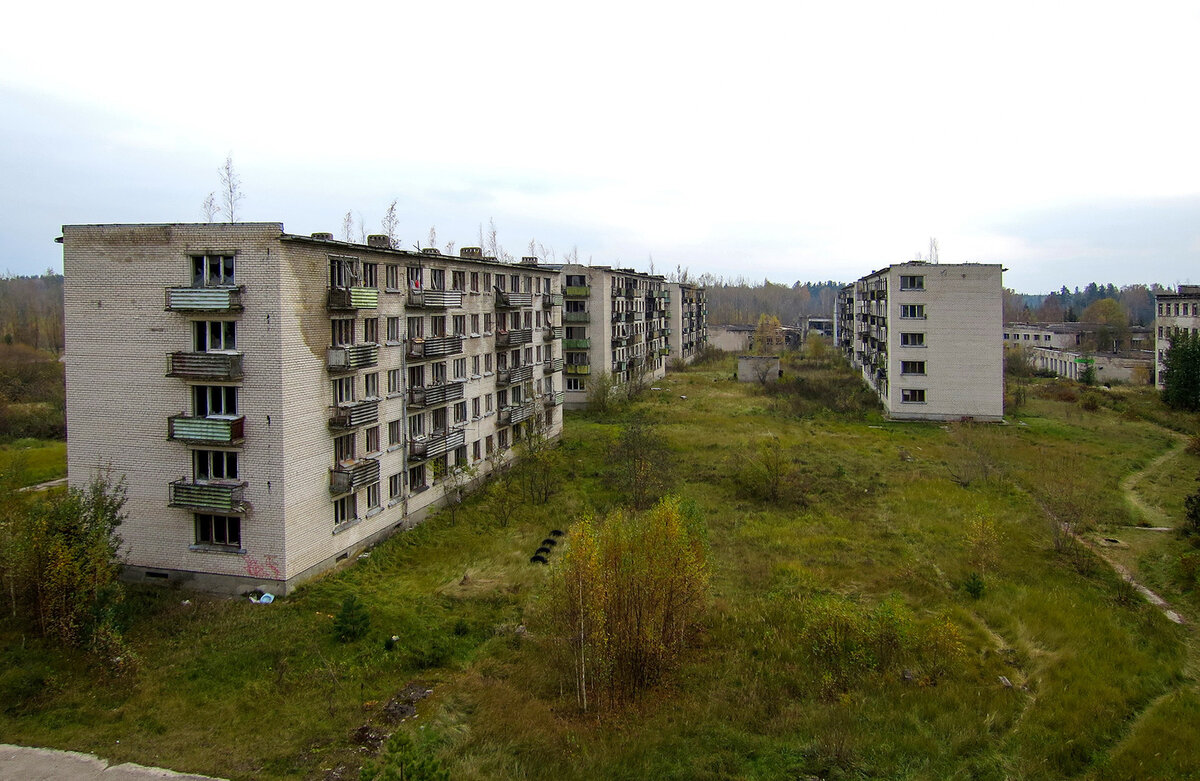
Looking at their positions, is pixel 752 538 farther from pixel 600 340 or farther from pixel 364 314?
pixel 600 340

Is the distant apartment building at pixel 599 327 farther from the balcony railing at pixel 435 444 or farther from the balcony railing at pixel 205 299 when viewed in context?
the balcony railing at pixel 205 299

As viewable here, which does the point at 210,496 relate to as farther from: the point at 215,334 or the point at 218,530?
the point at 215,334

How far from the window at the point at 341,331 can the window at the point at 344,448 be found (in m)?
3.25

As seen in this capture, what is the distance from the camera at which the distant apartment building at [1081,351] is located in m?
78.3

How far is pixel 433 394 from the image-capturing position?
30.5m

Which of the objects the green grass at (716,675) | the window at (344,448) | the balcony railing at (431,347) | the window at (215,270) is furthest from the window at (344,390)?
the green grass at (716,675)

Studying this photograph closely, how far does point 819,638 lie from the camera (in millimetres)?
19578

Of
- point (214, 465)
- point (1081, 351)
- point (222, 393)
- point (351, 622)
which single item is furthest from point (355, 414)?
point (1081, 351)

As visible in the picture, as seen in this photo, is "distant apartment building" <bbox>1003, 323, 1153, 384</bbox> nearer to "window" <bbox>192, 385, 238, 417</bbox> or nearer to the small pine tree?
the small pine tree

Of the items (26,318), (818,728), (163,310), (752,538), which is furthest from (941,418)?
(26,318)

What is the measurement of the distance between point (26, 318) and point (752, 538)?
126 metres

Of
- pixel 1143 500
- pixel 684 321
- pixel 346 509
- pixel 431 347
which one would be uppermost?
pixel 684 321

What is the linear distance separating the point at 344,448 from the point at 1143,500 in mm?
34626

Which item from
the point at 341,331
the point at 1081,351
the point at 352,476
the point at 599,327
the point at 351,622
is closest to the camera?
the point at 351,622
